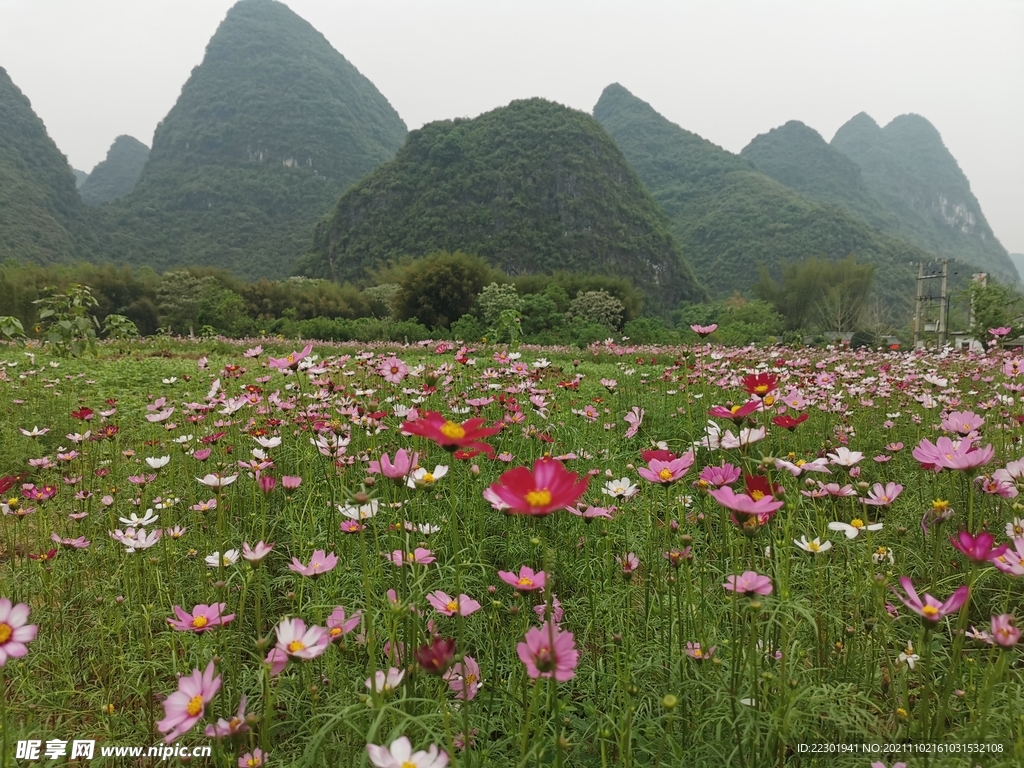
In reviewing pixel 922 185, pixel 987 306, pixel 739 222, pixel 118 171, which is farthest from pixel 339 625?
pixel 922 185

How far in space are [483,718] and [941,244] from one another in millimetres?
130413

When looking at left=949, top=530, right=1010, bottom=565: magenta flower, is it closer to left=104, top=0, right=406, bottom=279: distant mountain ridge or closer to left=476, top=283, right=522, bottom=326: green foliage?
left=476, top=283, right=522, bottom=326: green foliage

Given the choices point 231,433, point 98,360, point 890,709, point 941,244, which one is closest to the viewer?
point 890,709

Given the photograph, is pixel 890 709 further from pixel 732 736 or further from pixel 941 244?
pixel 941 244

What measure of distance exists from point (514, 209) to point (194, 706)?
58.4m

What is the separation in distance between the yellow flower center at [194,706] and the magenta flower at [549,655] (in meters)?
0.49

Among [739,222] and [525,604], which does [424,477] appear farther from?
[739,222]

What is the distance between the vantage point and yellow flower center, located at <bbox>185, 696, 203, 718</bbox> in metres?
0.77

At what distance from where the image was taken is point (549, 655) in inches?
25.9

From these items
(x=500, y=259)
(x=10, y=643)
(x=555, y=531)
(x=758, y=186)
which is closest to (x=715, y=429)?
(x=555, y=531)

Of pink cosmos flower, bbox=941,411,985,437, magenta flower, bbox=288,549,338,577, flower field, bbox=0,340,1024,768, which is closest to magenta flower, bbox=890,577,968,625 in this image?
flower field, bbox=0,340,1024,768

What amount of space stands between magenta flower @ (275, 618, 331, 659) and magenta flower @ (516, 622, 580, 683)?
1.05ft

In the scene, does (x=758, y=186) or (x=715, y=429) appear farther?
(x=758, y=186)

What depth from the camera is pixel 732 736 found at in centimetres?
94
